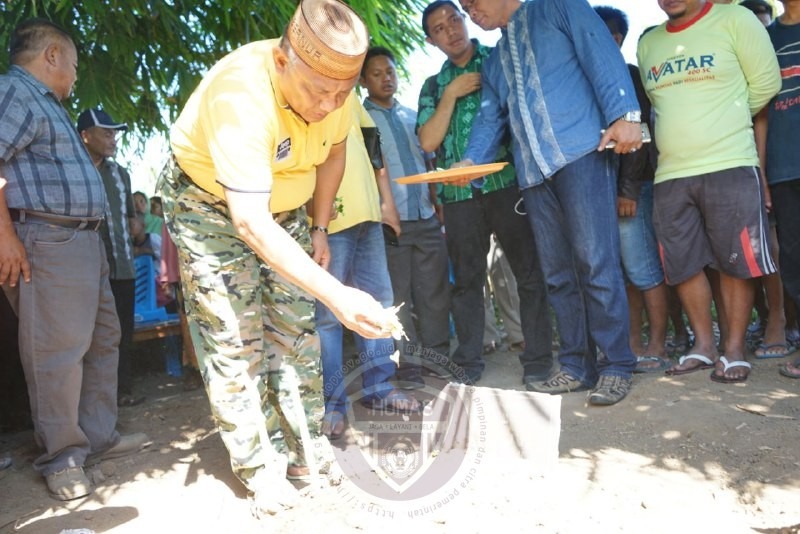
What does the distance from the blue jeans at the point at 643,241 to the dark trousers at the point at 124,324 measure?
3.01 metres

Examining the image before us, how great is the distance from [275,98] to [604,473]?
1735 mm

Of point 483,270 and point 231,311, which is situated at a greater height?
point 231,311

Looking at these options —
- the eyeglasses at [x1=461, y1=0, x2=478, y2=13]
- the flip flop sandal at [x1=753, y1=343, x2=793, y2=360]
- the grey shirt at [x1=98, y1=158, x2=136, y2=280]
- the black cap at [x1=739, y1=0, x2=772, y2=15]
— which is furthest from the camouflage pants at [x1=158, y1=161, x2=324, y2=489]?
the black cap at [x1=739, y1=0, x2=772, y2=15]

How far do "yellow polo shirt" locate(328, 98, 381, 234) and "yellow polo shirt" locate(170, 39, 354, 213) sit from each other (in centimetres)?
78

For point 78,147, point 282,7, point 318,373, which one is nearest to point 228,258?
point 318,373

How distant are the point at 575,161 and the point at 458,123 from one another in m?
0.92

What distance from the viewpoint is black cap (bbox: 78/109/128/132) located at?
168 inches

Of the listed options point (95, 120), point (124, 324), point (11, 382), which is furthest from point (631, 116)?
point (11, 382)

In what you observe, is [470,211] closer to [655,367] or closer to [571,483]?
[655,367]

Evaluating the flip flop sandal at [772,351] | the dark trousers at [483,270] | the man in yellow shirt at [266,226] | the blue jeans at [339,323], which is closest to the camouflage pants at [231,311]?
the man in yellow shirt at [266,226]

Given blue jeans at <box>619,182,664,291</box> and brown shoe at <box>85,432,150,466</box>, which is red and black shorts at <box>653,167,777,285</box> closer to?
blue jeans at <box>619,182,664,291</box>

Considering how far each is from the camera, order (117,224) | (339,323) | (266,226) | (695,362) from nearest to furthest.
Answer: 1. (266,226)
2. (339,323)
3. (695,362)
4. (117,224)

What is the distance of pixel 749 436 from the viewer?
9.61 feet

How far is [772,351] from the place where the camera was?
13.0 ft
